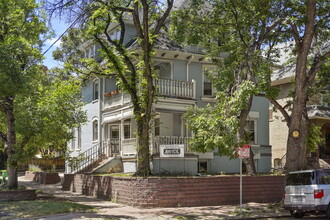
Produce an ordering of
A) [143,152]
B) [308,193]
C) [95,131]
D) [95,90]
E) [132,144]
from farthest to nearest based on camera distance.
Result: [95,90] < [95,131] < [132,144] < [143,152] < [308,193]

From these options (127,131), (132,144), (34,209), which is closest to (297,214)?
(34,209)

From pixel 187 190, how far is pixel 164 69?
35.4 ft

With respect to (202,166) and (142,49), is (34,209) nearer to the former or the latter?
(142,49)

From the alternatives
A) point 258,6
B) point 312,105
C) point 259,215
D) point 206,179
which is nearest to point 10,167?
point 206,179

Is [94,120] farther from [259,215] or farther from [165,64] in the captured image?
[259,215]

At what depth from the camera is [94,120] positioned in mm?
29750

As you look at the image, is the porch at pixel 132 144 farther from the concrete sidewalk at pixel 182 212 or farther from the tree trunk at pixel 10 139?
the tree trunk at pixel 10 139

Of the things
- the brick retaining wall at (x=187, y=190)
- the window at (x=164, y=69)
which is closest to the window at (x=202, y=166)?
the window at (x=164, y=69)

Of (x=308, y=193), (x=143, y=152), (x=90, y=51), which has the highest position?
(x=90, y=51)

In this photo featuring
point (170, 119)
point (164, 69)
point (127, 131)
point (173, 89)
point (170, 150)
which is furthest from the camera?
point (127, 131)

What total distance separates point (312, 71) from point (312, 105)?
11791 mm

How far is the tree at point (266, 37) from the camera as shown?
16.5 m

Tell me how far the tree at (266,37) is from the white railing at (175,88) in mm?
4063

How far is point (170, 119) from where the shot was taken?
984 inches
